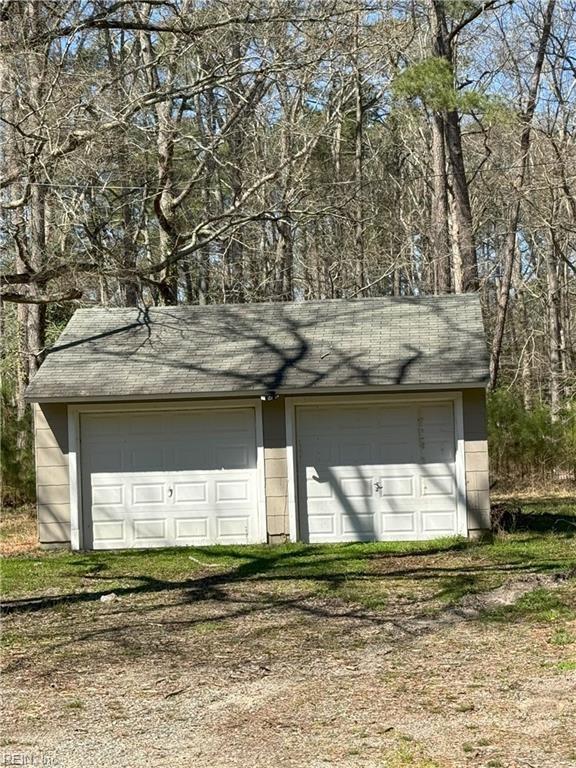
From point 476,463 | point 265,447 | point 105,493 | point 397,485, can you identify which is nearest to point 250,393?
point 265,447

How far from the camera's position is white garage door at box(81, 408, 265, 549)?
45.8 feet

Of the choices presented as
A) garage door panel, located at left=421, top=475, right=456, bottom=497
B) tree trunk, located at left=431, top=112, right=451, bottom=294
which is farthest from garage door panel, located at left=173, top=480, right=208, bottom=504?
tree trunk, located at left=431, top=112, right=451, bottom=294

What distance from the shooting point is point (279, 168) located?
17531 mm

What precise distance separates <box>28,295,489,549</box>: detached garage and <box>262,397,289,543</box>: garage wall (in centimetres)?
1

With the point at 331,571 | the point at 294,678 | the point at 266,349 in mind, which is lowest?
the point at 331,571

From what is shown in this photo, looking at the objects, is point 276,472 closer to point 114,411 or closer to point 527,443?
point 114,411

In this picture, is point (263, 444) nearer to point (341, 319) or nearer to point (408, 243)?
point (341, 319)

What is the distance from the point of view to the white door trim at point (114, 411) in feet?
45.4

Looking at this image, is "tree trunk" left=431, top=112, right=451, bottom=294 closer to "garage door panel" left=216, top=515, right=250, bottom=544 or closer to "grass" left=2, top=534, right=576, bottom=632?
"grass" left=2, top=534, right=576, bottom=632

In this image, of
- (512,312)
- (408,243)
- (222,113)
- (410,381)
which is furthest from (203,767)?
(512,312)

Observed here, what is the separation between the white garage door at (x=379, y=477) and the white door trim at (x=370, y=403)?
4.2 inches

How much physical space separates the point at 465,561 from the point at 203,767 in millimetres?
7320

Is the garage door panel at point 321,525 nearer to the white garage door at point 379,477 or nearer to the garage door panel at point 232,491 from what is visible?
the white garage door at point 379,477

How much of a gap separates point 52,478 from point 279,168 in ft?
23.0
